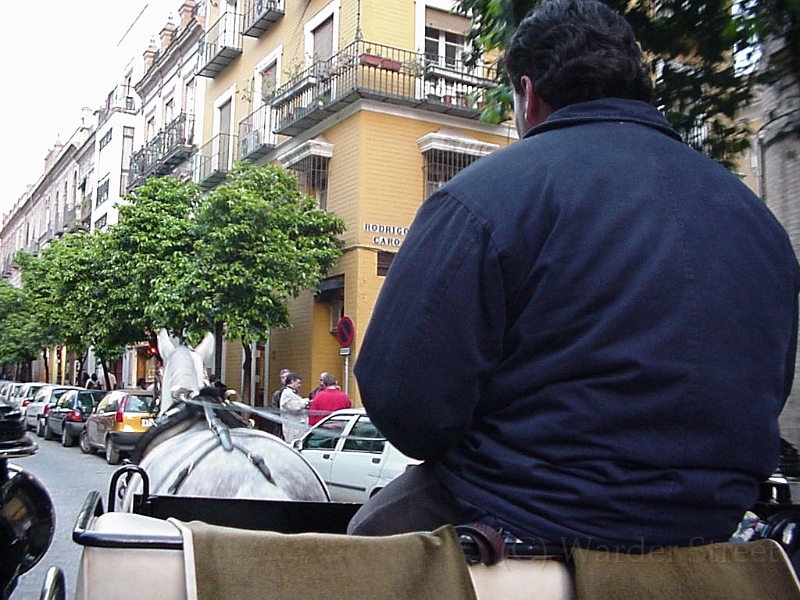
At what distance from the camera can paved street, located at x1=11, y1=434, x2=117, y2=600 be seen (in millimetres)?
7117

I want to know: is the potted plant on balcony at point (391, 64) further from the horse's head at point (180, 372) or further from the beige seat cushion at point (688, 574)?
the beige seat cushion at point (688, 574)

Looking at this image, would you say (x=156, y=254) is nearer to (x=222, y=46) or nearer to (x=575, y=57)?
(x=222, y=46)

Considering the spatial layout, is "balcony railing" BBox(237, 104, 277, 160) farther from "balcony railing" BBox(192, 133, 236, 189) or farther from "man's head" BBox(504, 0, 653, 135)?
"man's head" BBox(504, 0, 653, 135)

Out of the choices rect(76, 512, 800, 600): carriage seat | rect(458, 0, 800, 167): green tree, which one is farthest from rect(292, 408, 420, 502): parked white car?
rect(76, 512, 800, 600): carriage seat

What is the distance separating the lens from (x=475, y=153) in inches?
813

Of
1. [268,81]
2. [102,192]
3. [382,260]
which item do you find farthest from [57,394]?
[102,192]

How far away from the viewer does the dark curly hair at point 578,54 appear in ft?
5.97

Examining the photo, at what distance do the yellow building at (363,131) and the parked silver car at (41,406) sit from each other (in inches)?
293

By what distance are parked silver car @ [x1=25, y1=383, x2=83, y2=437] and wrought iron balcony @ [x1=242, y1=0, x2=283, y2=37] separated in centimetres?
1204

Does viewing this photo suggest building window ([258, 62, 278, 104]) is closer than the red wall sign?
No

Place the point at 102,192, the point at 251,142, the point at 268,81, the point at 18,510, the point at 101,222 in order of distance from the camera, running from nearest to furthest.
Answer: the point at 18,510 < the point at 268,81 < the point at 251,142 < the point at 101,222 < the point at 102,192

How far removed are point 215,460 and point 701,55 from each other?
3.21 meters

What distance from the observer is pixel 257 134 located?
25.1 meters

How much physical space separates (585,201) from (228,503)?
181 centimetres
